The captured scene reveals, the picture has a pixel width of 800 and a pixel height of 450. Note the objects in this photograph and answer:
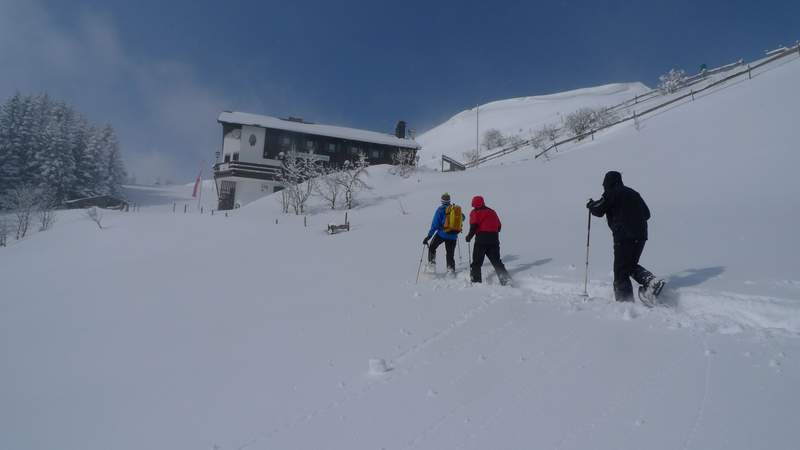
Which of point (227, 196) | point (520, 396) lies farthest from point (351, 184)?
point (520, 396)

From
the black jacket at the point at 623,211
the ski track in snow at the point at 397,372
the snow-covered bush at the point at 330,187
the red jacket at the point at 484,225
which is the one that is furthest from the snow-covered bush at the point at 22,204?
the black jacket at the point at 623,211

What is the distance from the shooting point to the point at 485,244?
21.5 feet

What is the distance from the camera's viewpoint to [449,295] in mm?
5637

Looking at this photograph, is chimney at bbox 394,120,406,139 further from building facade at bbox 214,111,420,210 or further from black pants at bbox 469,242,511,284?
black pants at bbox 469,242,511,284

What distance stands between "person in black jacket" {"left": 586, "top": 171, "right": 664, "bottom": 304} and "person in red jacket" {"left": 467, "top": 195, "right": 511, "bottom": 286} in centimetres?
174

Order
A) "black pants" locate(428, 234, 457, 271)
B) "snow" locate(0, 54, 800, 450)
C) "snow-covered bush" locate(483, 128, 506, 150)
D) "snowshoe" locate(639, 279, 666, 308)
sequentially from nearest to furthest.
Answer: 1. "snow" locate(0, 54, 800, 450)
2. "snowshoe" locate(639, 279, 666, 308)
3. "black pants" locate(428, 234, 457, 271)
4. "snow-covered bush" locate(483, 128, 506, 150)

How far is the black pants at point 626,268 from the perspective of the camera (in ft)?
16.0

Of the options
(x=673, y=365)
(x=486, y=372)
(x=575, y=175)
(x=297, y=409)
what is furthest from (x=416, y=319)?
(x=575, y=175)

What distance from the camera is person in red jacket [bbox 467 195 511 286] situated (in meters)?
6.49

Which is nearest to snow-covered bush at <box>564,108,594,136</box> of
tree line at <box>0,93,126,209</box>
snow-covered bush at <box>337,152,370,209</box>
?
snow-covered bush at <box>337,152,370,209</box>

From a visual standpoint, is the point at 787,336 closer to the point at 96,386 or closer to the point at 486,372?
the point at 486,372

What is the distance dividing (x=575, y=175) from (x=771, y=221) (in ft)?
34.2

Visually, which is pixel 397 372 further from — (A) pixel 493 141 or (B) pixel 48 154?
(B) pixel 48 154

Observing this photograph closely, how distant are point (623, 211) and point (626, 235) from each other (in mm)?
354
